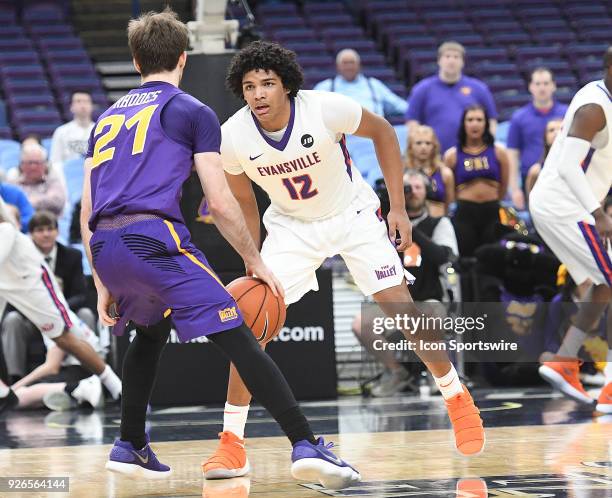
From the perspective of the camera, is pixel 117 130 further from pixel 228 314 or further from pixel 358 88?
pixel 358 88

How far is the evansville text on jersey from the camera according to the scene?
4.71m

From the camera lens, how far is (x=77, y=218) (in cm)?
919

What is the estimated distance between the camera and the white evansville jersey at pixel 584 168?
624 cm

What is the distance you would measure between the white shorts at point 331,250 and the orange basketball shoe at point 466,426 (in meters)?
0.59

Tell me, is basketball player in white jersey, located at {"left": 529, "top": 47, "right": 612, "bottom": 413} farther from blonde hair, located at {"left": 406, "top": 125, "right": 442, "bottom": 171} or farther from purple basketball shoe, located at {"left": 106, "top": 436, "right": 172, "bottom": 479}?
purple basketball shoe, located at {"left": 106, "top": 436, "right": 172, "bottom": 479}

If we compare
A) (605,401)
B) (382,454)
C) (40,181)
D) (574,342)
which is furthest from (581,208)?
(40,181)

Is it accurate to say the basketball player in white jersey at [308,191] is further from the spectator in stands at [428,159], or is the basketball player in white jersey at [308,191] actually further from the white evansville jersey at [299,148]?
the spectator in stands at [428,159]

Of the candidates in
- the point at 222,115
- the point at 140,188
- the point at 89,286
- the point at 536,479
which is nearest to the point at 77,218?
the point at 89,286

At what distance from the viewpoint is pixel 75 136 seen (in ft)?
34.0

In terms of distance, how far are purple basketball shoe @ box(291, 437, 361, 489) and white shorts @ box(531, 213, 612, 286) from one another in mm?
2967

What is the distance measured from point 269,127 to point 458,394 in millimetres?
1424

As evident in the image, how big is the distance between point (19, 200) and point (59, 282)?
0.70 m

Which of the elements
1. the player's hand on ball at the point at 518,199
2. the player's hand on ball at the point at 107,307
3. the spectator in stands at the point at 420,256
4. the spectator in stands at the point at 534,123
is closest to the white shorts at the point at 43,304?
the spectator in stands at the point at 420,256

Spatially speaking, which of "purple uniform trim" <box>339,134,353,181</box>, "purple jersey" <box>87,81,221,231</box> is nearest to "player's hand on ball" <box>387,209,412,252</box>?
"purple uniform trim" <box>339,134,353,181</box>
